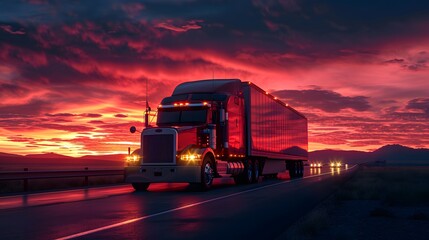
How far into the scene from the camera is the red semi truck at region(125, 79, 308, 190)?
66.7 feet

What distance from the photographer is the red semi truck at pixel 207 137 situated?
2034 cm

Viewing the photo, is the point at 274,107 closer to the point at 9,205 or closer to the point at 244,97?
the point at 244,97

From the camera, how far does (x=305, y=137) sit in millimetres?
43875

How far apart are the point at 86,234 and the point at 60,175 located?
57.5ft

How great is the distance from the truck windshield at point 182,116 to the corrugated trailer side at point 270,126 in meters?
4.24

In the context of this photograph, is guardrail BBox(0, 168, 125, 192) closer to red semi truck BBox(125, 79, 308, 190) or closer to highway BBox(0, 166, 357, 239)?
red semi truck BBox(125, 79, 308, 190)

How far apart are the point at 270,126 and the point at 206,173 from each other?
9.30 m

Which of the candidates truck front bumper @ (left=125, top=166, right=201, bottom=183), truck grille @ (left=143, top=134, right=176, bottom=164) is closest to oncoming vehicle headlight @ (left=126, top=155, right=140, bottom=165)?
truck front bumper @ (left=125, top=166, right=201, bottom=183)

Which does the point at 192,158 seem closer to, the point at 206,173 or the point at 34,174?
the point at 206,173

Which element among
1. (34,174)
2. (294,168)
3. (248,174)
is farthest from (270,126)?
(34,174)

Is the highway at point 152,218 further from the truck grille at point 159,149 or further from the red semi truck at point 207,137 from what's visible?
the truck grille at point 159,149

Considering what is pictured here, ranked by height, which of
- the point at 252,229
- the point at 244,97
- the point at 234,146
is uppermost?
the point at 244,97

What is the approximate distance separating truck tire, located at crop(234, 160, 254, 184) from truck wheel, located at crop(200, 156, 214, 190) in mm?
4724

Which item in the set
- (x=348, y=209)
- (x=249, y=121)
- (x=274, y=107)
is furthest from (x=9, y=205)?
(x=274, y=107)
